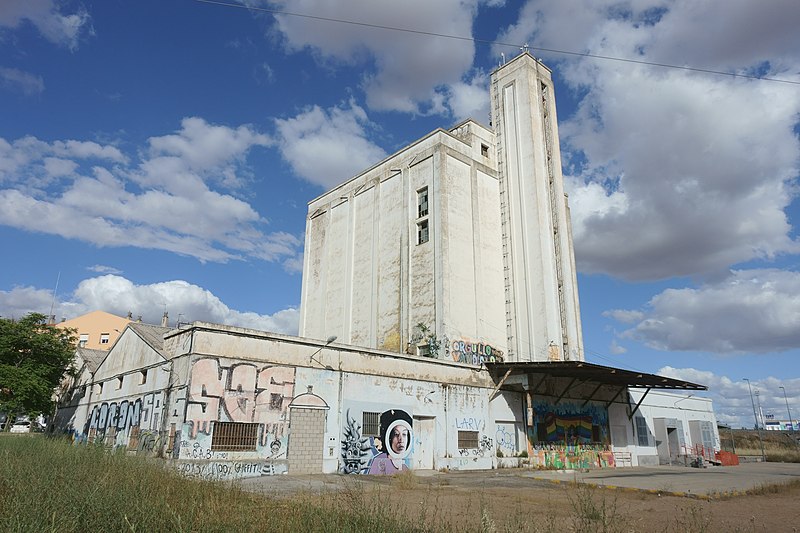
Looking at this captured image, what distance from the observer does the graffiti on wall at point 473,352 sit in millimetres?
30225

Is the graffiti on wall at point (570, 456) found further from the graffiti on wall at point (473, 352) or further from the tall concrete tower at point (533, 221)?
the graffiti on wall at point (473, 352)

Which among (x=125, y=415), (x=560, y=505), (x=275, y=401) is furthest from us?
(x=125, y=415)

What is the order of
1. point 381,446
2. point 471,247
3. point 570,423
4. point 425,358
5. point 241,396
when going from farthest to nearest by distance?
1. point 471,247
2. point 570,423
3. point 425,358
4. point 381,446
5. point 241,396

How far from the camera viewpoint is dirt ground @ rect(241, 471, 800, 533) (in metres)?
8.45

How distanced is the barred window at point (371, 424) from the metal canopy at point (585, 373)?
25.8 feet

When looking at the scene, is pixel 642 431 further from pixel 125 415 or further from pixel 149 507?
pixel 149 507

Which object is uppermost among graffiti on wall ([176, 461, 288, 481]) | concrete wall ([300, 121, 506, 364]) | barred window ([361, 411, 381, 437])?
concrete wall ([300, 121, 506, 364])

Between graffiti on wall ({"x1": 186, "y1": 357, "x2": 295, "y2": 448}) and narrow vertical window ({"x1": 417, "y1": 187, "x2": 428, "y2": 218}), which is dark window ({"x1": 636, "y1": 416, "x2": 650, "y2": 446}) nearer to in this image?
narrow vertical window ({"x1": 417, "y1": 187, "x2": 428, "y2": 218})

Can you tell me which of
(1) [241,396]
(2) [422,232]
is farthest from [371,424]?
(2) [422,232]

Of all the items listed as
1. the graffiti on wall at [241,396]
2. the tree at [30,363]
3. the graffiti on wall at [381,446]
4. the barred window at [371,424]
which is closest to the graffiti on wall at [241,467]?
the graffiti on wall at [241,396]

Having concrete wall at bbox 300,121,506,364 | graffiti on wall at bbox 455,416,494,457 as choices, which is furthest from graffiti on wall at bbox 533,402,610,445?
concrete wall at bbox 300,121,506,364

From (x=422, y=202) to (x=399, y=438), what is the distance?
16.9 metres

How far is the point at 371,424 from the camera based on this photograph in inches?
860

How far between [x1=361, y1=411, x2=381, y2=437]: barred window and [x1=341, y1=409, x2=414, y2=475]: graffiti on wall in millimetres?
119
